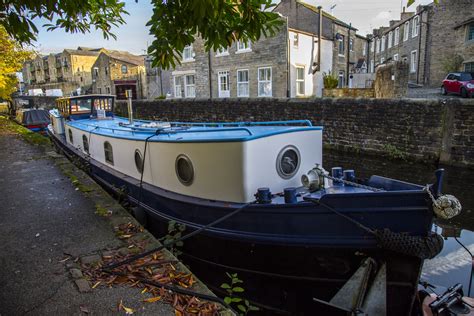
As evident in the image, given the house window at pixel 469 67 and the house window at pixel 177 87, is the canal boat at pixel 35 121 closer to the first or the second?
the house window at pixel 177 87

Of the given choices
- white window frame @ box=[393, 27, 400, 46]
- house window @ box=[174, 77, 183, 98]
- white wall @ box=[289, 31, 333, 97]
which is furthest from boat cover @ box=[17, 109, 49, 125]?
white window frame @ box=[393, 27, 400, 46]

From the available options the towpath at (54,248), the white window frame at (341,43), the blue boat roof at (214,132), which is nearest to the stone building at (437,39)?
the white window frame at (341,43)

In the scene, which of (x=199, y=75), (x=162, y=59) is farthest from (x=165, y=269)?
(x=199, y=75)

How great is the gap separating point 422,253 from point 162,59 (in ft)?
10.8

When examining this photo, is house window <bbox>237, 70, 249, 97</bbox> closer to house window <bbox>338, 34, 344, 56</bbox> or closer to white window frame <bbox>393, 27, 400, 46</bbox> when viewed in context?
house window <bbox>338, 34, 344, 56</bbox>

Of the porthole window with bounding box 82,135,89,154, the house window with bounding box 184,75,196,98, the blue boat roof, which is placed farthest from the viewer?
the house window with bounding box 184,75,196,98

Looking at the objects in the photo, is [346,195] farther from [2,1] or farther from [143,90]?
[143,90]

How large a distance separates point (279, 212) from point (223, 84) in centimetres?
2086

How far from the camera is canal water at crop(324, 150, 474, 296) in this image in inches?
209

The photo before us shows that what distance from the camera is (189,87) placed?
2628 centimetres

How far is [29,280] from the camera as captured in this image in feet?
11.3

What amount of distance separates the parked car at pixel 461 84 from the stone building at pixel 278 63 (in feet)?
24.7

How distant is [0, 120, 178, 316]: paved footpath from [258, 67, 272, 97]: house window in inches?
624

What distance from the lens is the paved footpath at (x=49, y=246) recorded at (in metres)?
3.03
